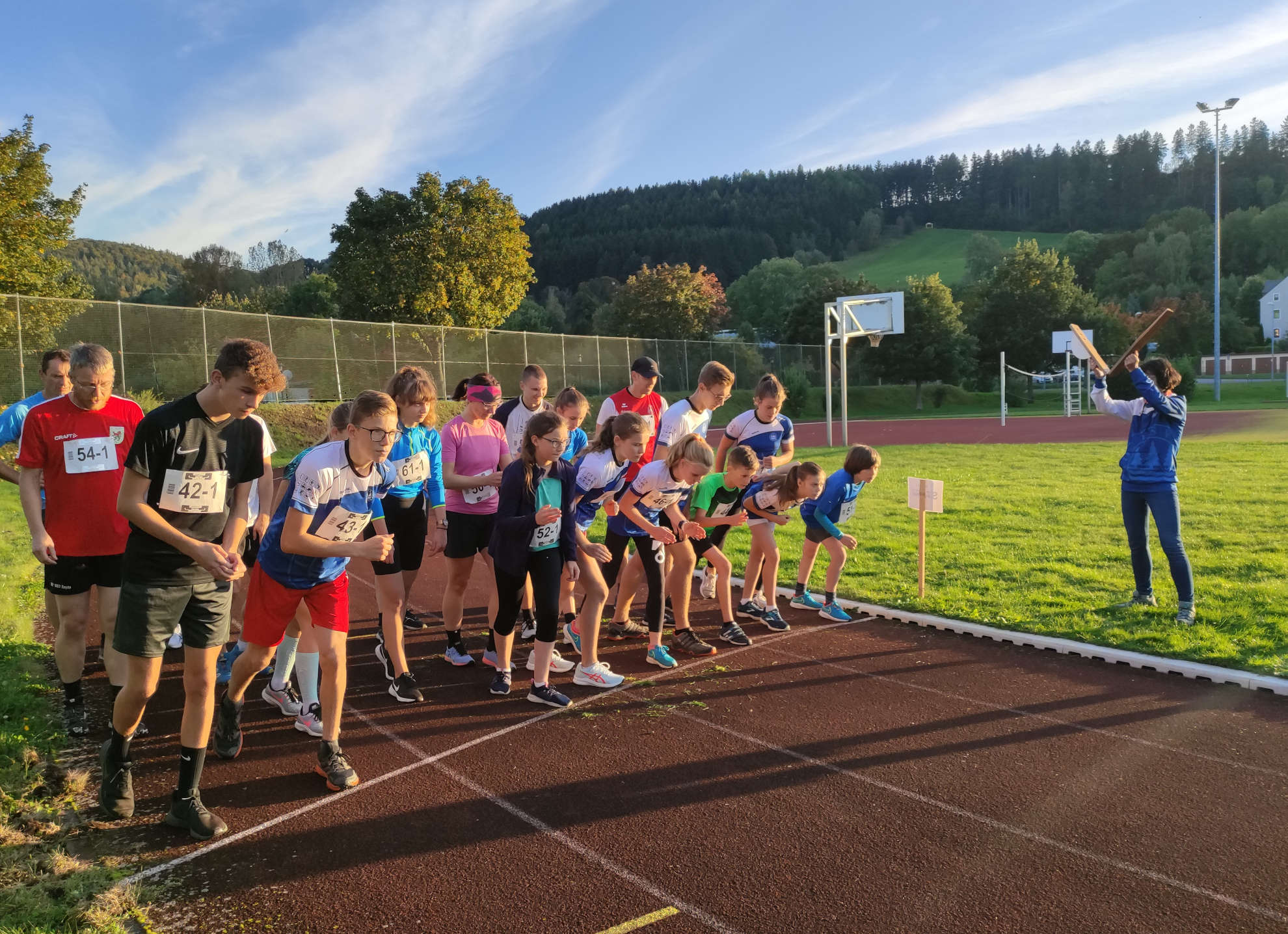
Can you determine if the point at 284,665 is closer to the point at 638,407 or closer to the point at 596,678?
the point at 596,678

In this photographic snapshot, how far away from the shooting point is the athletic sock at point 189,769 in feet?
11.9

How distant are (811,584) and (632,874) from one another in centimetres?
528

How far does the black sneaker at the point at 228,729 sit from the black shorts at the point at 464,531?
73.3 inches

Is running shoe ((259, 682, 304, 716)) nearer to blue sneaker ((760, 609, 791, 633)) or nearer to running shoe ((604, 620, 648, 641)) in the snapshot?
running shoe ((604, 620, 648, 641))

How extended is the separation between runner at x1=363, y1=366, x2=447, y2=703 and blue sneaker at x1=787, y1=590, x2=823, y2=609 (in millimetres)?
3368

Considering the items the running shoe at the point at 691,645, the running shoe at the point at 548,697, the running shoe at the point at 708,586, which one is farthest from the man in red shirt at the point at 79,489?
the running shoe at the point at 708,586

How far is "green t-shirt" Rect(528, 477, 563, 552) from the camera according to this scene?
512 cm

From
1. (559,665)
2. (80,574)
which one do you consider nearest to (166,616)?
(80,574)

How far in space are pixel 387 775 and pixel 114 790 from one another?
1.17 m

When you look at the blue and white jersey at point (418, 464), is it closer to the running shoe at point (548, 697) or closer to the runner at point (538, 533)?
the runner at point (538, 533)

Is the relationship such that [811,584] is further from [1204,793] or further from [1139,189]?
[1139,189]

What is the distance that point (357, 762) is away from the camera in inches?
173

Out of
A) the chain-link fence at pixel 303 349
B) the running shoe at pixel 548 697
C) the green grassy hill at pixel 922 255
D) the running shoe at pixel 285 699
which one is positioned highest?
the green grassy hill at pixel 922 255

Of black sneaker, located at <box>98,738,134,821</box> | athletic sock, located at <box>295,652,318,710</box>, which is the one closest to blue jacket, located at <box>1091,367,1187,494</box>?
athletic sock, located at <box>295,652,318,710</box>
